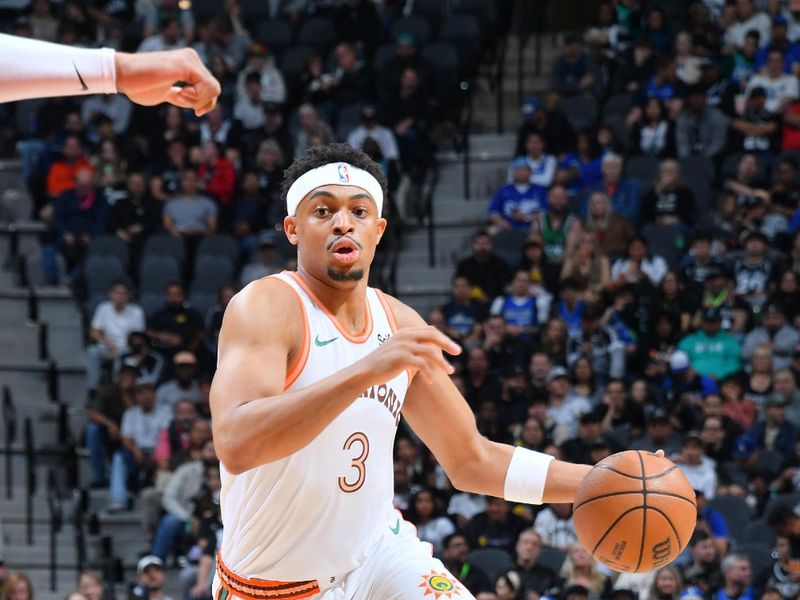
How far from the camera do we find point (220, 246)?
1859 centimetres

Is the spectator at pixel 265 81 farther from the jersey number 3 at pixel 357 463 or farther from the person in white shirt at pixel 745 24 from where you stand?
the jersey number 3 at pixel 357 463

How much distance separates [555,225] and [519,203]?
2.63 feet

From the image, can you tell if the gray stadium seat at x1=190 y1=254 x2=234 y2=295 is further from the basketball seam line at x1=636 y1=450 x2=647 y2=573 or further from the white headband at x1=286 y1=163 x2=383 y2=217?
the basketball seam line at x1=636 y1=450 x2=647 y2=573

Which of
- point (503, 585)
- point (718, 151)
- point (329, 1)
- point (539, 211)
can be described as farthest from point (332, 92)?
point (503, 585)

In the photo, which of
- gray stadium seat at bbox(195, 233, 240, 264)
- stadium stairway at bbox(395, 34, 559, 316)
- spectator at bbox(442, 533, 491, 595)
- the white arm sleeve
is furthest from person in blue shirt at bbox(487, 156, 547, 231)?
the white arm sleeve

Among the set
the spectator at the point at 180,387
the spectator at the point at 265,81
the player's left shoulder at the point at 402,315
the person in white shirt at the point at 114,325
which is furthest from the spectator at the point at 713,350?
the player's left shoulder at the point at 402,315

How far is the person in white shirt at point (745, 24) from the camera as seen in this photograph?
1961 centimetres

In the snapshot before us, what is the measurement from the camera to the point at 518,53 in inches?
A: 851

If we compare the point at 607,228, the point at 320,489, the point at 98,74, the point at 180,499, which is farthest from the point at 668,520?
the point at 607,228

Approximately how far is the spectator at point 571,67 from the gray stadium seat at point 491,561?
25.7 ft

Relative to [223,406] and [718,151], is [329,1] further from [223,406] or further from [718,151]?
[223,406]

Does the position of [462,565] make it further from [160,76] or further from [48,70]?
[48,70]

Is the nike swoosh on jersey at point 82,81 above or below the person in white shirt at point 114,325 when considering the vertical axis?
above

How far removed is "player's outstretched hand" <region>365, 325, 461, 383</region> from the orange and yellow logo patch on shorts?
1212 mm
